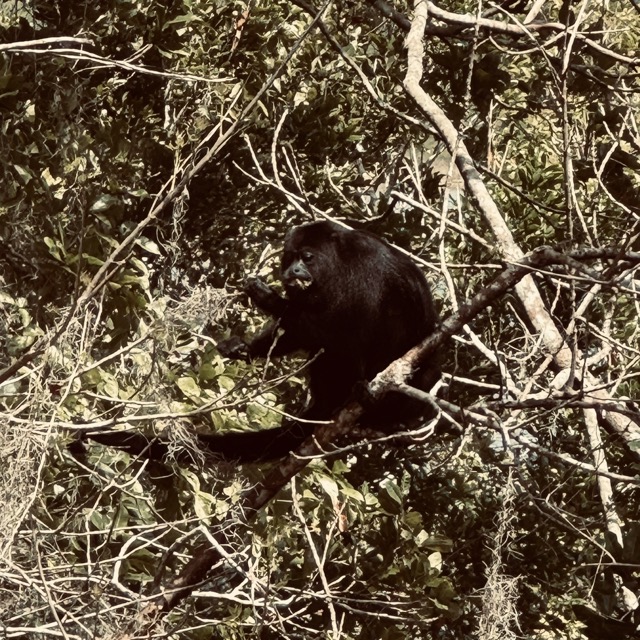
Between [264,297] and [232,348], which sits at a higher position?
[264,297]

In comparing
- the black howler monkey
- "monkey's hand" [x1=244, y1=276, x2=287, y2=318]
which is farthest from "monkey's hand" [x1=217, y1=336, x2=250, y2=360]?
"monkey's hand" [x1=244, y1=276, x2=287, y2=318]

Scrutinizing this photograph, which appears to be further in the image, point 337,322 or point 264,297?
point 337,322

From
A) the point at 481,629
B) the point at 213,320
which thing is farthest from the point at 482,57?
the point at 481,629

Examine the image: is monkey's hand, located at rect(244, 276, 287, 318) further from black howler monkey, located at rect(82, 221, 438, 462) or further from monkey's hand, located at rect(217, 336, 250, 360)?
monkey's hand, located at rect(217, 336, 250, 360)

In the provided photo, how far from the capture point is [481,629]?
12.7ft

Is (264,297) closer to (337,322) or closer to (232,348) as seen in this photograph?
(232,348)

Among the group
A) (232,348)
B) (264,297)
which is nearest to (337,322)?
(264,297)

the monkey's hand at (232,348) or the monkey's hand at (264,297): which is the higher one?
the monkey's hand at (264,297)

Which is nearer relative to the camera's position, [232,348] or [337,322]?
[232,348]

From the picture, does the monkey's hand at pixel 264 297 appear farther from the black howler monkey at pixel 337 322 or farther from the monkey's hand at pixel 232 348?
the monkey's hand at pixel 232 348

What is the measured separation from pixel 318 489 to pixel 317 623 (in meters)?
0.67

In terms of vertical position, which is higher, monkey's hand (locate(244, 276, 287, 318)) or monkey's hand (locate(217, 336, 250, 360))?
monkey's hand (locate(244, 276, 287, 318))

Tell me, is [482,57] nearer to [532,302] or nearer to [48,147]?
[532,302]

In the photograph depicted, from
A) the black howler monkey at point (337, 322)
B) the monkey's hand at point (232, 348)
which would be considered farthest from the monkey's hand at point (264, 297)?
the monkey's hand at point (232, 348)
